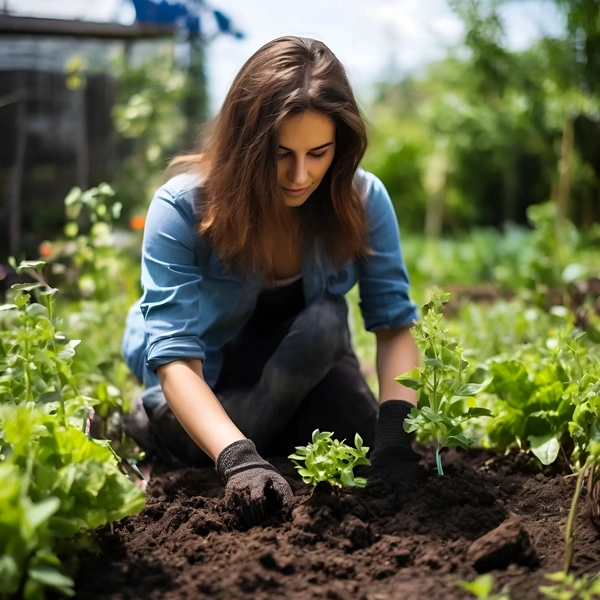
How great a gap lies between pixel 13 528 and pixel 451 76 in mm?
8480

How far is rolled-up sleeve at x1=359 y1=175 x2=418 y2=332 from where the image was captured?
2258 mm

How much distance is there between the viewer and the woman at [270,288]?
1.89 m

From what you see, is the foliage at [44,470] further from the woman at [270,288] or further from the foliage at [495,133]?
the foliage at [495,133]

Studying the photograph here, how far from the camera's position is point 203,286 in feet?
7.30

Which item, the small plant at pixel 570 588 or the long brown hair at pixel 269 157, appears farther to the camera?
the long brown hair at pixel 269 157

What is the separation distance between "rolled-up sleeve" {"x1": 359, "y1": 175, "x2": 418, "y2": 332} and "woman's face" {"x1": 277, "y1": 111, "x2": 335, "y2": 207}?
33 cm

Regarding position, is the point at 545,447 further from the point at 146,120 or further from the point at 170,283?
the point at 146,120

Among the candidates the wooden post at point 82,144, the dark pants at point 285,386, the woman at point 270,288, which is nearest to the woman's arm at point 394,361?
the woman at point 270,288

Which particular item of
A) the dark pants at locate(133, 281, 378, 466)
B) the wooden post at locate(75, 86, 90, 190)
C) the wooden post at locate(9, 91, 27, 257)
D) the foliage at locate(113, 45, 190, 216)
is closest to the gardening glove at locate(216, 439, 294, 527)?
the dark pants at locate(133, 281, 378, 466)

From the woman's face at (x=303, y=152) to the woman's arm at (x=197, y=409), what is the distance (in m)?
0.52

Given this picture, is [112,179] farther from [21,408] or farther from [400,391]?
[21,408]

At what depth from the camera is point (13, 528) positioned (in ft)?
3.85

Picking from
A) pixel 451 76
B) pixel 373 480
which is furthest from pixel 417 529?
pixel 451 76

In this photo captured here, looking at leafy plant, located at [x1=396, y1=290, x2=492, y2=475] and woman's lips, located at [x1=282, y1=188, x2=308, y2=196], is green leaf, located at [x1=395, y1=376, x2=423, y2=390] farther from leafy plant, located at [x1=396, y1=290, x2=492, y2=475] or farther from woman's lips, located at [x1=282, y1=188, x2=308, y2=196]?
woman's lips, located at [x1=282, y1=188, x2=308, y2=196]
